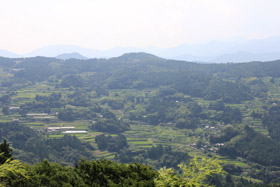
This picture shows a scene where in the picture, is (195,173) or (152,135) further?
(152,135)

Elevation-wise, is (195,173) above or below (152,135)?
above

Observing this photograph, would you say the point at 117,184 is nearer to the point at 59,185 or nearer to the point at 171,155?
the point at 59,185

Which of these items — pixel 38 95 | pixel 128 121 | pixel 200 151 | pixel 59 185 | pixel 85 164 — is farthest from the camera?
pixel 38 95

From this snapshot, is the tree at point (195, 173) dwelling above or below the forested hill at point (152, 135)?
above

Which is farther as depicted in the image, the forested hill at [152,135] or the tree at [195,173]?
the forested hill at [152,135]

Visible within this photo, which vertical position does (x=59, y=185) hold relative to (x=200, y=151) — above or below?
above

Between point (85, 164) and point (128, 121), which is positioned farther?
point (128, 121)

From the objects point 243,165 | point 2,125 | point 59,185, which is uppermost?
point 59,185

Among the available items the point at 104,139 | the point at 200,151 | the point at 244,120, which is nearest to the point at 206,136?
the point at 200,151

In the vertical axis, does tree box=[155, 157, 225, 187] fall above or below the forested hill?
above

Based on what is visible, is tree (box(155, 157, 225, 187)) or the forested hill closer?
tree (box(155, 157, 225, 187))

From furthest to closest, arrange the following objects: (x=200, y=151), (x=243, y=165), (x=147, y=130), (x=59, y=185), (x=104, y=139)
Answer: (x=147, y=130) → (x=104, y=139) → (x=200, y=151) → (x=243, y=165) → (x=59, y=185)
